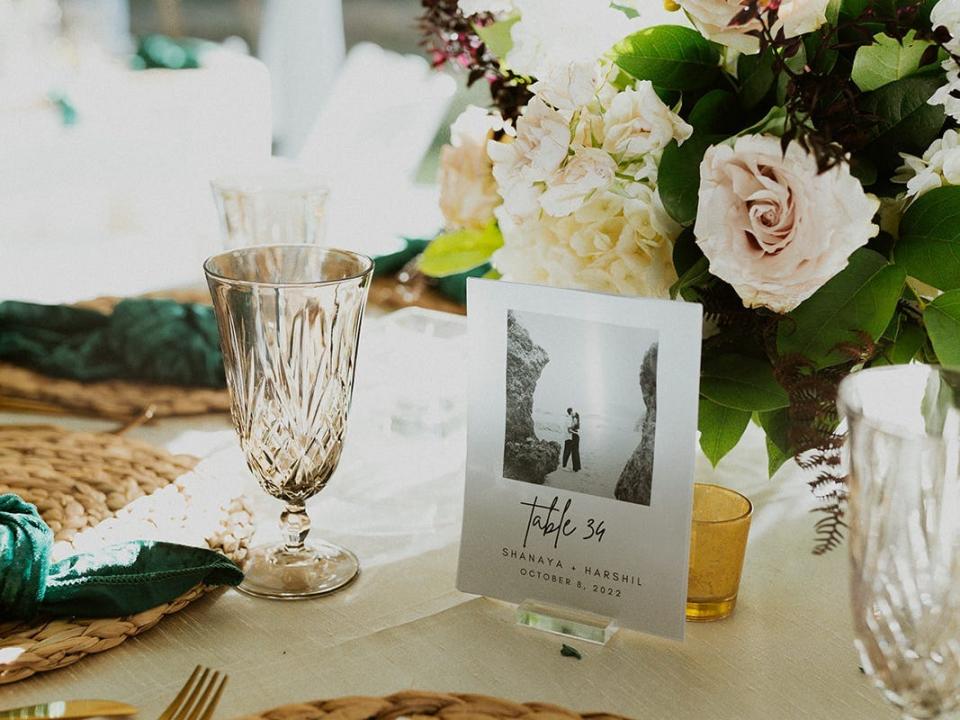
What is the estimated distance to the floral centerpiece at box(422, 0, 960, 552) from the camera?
0.69 m

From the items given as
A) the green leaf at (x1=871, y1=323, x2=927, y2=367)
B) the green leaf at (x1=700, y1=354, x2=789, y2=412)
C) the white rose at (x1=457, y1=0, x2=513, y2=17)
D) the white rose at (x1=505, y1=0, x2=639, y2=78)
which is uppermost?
the white rose at (x1=457, y1=0, x2=513, y2=17)

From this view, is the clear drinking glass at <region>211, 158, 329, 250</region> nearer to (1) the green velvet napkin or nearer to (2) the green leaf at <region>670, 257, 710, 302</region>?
(2) the green leaf at <region>670, 257, 710, 302</region>

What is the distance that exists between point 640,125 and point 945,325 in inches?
9.7

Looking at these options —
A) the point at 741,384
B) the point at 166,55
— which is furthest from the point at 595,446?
the point at 166,55

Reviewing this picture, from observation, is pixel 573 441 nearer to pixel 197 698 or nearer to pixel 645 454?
pixel 645 454

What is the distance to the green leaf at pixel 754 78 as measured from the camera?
77 centimetres

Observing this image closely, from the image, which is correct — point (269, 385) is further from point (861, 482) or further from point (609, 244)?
point (861, 482)

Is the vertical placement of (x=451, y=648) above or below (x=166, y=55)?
below

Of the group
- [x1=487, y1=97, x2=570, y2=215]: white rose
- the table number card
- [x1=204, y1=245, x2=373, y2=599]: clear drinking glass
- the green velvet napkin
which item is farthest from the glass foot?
the green velvet napkin

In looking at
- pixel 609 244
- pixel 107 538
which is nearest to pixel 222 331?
pixel 107 538

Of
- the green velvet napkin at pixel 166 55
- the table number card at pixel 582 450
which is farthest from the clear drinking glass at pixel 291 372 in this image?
the green velvet napkin at pixel 166 55

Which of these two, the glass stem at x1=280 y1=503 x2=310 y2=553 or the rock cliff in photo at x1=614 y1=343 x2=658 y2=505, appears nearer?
the rock cliff in photo at x1=614 y1=343 x2=658 y2=505

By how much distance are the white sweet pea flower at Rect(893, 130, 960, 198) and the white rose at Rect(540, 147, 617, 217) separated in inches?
7.8

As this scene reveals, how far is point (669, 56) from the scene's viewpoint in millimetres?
795
